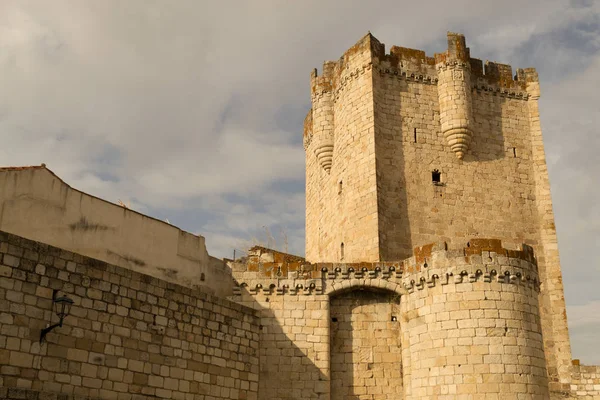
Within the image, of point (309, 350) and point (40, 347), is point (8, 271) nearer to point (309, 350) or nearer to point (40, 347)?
point (40, 347)

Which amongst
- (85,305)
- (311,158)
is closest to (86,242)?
(85,305)

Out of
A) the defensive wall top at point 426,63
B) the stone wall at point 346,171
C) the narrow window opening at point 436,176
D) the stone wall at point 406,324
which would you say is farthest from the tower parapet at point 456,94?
the stone wall at point 406,324

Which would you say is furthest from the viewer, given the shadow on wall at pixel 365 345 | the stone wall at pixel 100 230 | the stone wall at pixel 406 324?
the shadow on wall at pixel 365 345

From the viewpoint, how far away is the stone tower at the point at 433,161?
17.1 m

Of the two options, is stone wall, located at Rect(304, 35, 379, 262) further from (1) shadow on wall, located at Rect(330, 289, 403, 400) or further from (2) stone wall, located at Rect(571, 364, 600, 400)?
(2) stone wall, located at Rect(571, 364, 600, 400)

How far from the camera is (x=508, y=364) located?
12359 mm

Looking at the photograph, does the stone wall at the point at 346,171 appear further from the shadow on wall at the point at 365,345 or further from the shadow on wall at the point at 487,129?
the shadow on wall at the point at 487,129

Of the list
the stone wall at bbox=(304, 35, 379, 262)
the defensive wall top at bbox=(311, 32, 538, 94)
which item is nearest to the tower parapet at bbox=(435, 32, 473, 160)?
the defensive wall top at bbox=(311, 32, 538, 94)

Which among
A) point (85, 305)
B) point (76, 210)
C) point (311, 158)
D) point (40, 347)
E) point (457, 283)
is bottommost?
point (40, 347)

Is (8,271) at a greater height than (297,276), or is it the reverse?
(297,276)

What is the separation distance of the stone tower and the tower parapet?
1.1 inches

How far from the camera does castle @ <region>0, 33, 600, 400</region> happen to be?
10578mm

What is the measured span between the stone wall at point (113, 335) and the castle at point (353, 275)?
0.03 meters

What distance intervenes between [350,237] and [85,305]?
8307 mm
